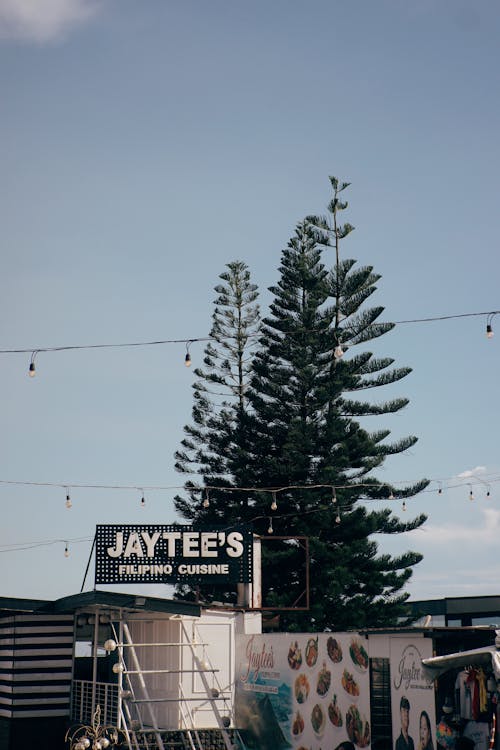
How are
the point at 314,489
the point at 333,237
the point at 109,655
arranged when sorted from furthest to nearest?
1. the point at 333,237
2. the point at 314,489
3. the point at 109,655

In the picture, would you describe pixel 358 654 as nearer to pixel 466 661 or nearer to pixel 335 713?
pixel 335 713

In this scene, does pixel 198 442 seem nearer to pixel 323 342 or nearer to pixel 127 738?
pixel 323 342

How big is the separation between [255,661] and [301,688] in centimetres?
183

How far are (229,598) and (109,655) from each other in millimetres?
13555

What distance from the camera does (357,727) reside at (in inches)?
698

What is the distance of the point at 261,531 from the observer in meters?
36.7

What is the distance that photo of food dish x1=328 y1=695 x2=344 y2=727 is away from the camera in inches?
715

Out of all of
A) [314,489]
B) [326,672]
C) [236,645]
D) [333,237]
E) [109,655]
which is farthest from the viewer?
[333,237]

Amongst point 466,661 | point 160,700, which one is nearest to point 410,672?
point 466,661

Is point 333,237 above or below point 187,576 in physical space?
above

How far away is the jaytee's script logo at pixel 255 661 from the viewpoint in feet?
67.2

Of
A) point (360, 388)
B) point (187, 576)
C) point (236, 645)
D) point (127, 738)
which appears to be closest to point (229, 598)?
point (360, 388)

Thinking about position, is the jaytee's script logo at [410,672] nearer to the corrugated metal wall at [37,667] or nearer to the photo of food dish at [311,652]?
the photo of food dish at [311,652]

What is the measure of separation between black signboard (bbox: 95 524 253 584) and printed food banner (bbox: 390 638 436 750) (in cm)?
805
